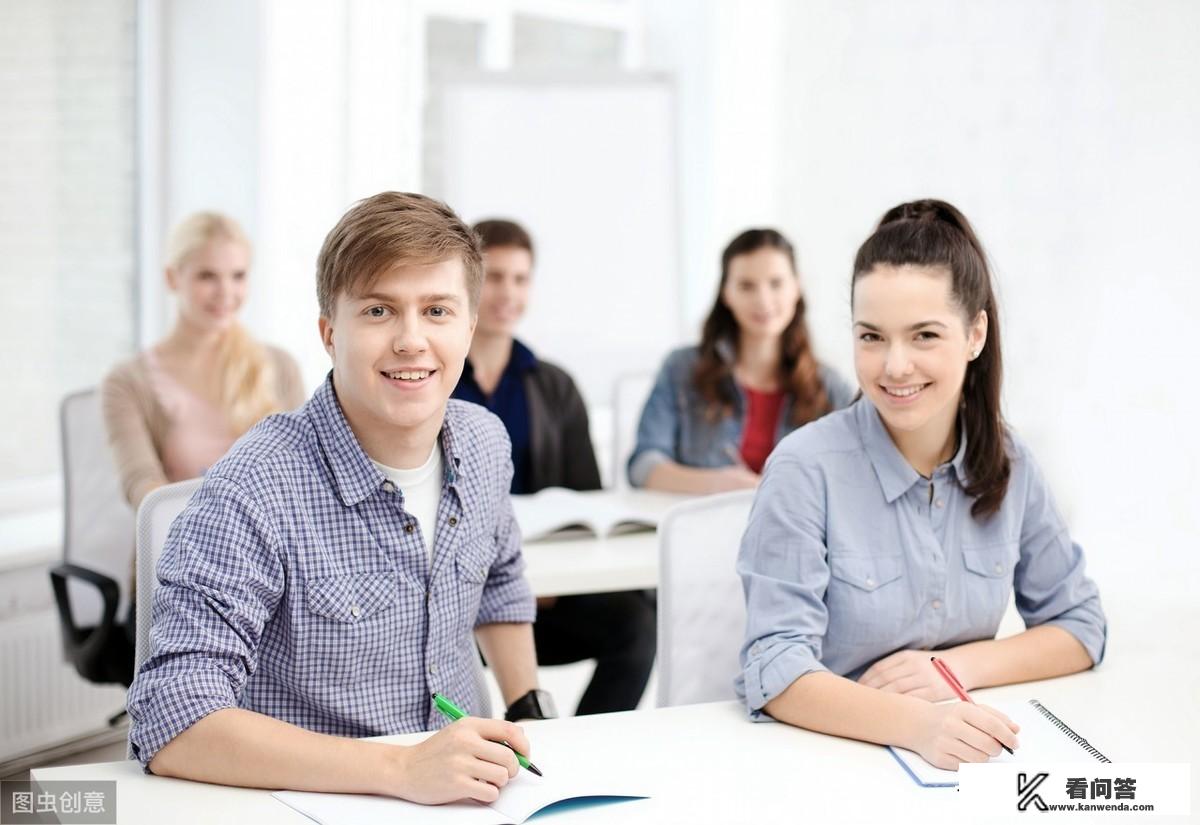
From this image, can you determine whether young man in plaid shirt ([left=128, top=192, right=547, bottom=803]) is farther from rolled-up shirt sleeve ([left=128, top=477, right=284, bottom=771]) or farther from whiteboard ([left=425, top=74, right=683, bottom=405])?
whiteboard ([left=425, top=74, right=683, bottom=405])

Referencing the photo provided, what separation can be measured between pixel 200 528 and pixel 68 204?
2.64 m

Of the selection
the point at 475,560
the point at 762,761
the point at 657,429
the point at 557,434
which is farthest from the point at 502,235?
the point at 762,761

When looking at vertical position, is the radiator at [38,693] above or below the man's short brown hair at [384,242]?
below

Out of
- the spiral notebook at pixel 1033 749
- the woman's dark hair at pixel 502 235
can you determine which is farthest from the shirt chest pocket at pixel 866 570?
the woman's dark hair at pixel 502 235

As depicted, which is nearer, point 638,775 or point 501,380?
point 638,775

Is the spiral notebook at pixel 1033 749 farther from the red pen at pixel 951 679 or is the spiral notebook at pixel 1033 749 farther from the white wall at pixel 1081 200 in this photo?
the white wall at pixel 1081 200

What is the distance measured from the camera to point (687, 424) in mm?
3154

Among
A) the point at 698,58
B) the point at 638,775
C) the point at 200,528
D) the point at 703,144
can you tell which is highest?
the point at 698,58

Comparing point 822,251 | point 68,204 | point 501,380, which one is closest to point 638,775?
point 501,380

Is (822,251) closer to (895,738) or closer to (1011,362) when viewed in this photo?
(1011,362)

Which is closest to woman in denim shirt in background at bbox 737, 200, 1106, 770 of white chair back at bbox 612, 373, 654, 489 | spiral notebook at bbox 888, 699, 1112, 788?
spiral notebook at bbox 888, 699, 1112, 788

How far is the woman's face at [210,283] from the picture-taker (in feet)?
10.2

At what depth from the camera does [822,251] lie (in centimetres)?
451

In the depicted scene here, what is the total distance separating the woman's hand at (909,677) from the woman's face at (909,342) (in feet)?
1.00
